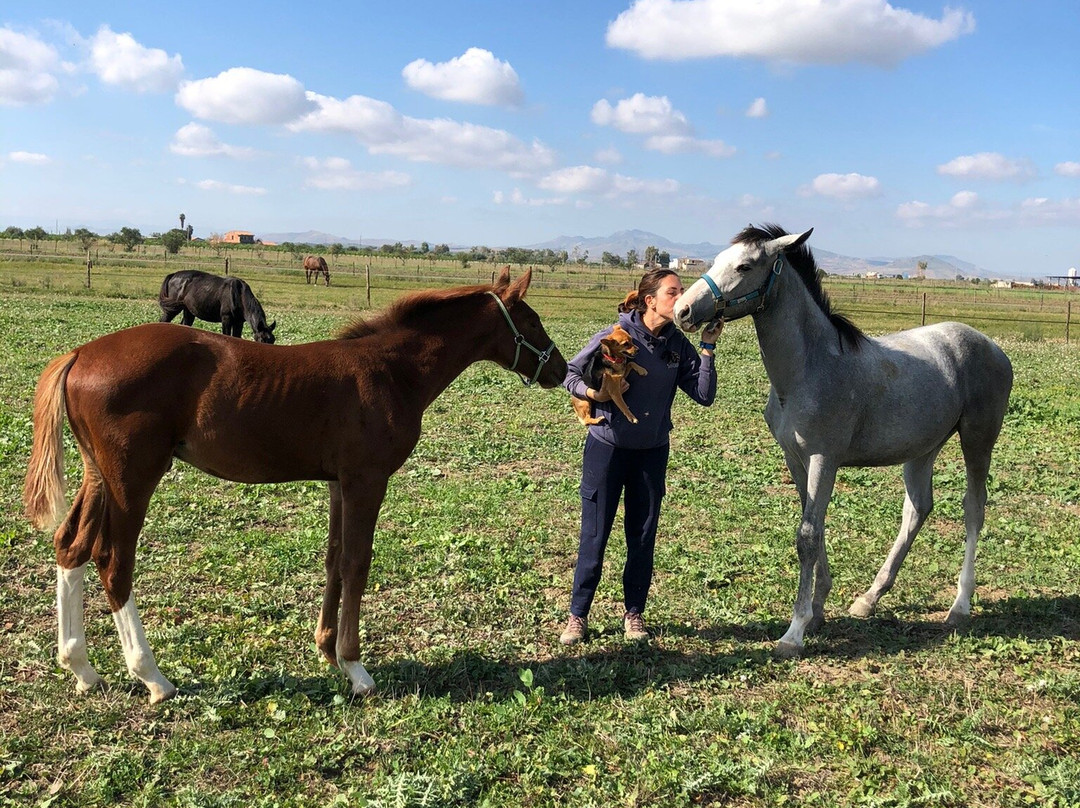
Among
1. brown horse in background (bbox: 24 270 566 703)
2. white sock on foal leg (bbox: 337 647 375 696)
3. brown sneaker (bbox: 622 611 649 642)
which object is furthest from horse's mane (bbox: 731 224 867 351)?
white sock on foal leg (bbox: 337 647 375 696)

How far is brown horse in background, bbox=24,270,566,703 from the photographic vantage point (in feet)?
12.1

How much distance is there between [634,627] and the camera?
4902 millimetres

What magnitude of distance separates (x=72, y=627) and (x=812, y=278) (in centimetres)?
471

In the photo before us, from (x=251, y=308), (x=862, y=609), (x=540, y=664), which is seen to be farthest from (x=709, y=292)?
(x=251, y=308)

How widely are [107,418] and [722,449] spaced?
7525mm

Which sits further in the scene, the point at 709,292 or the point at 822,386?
the point at 822,386

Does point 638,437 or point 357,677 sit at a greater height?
point 638,437

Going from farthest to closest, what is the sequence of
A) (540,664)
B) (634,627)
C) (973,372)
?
(973,372) → (634,627) → (540,664)

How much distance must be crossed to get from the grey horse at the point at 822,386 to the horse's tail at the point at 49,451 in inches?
126

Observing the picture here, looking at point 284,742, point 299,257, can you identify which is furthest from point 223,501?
point 299,257

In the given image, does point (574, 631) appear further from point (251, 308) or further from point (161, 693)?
point (251, 308)

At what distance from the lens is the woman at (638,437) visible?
4605mm

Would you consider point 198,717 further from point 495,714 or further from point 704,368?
point 704,368

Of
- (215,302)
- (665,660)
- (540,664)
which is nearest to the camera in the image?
(540,664)
